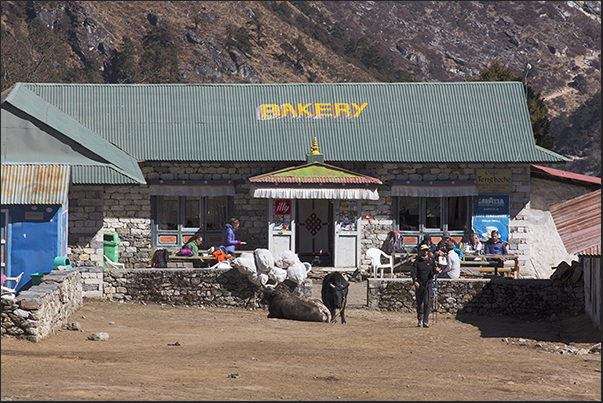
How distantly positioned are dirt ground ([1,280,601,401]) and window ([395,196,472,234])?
585 cm

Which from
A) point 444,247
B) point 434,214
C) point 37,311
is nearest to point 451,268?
point 444,247

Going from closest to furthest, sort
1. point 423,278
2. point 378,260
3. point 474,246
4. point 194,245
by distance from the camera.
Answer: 1. point 423,278
2. point 194,245
3. point 378,260
4. point 474,246

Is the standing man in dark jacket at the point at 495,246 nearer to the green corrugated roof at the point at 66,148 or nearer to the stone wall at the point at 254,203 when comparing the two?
the stone wall at the point at 254,203

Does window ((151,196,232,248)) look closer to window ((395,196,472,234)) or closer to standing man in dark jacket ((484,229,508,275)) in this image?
window ((395,196,472,234))

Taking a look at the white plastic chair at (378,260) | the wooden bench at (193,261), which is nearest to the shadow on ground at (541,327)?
the white plastic chair at (378,260)

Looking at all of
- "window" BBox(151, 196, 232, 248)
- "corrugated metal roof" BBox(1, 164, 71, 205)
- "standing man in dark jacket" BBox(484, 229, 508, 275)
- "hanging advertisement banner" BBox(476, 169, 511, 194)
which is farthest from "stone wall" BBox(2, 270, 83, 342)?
"hanging advertisement banner" BBox(476, 169, 511, 194)

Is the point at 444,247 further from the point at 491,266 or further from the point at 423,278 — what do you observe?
the point at 423,278

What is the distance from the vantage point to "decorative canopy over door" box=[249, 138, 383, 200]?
873 inches

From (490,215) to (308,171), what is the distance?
5.59 meters

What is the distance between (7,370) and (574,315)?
502 inches

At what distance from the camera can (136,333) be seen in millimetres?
14359

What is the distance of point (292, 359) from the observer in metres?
12.2

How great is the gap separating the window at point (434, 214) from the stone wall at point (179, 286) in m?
6.00

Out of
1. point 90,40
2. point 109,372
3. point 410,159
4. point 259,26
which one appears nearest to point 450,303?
point 410,159
